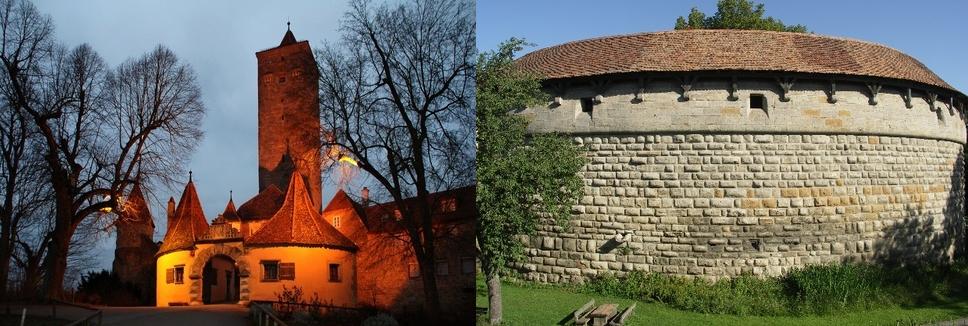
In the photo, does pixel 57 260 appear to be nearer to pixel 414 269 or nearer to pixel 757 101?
pixel 414 269

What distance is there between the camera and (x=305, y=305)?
2.63 metres

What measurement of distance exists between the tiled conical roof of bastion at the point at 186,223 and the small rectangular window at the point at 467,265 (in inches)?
37.9

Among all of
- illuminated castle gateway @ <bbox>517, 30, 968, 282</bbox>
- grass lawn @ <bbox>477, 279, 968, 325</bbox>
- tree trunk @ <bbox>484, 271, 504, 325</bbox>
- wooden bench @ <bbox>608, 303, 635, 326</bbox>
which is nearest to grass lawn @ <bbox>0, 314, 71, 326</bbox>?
tree trunk @ <bbox>484, 271, 504, 325</bbox>

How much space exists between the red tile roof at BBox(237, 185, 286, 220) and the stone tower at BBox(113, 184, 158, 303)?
393 millimetres

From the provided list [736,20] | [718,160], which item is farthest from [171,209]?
[736,20]

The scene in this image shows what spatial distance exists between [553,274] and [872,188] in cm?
637

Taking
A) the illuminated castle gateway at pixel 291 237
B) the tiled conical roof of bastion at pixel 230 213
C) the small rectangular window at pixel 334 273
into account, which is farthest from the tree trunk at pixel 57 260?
the small rectangular window at pixel 334 273

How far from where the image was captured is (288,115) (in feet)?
8.68

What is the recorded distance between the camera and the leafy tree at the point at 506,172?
9906mm

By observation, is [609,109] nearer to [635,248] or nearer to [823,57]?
[635,248]

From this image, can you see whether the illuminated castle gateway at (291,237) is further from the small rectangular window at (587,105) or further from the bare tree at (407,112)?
the small rectangular window at (587,105)

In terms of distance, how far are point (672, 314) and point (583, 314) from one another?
58.6 inches

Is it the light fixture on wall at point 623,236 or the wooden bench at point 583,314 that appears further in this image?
the light fixture on wall at point 623,236

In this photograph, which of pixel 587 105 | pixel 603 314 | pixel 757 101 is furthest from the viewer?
pixel 587 105
